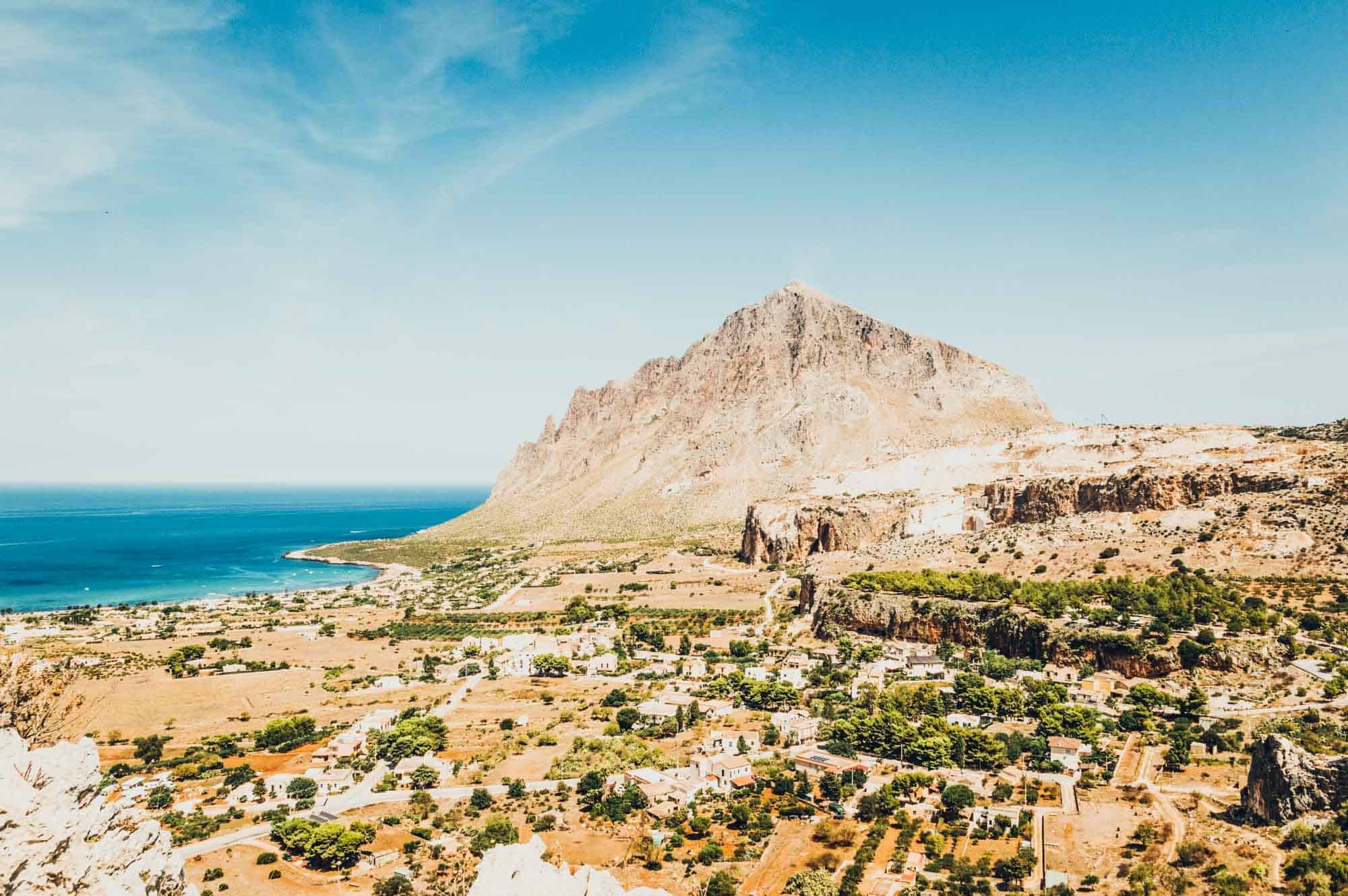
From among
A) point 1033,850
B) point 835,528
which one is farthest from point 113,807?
point 835,528

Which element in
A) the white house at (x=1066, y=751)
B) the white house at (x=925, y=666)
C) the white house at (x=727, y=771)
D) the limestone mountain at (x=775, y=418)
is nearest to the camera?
the white house at (x=1066, y=751)

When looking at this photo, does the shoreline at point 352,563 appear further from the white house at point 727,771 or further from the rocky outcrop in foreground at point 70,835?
the rocky outcrop in foreground at point 70,835

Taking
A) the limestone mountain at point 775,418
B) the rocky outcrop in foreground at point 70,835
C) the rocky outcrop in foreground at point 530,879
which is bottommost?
the rocky outcrop in foreground at point 530,879

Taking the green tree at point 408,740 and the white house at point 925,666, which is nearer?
the green tree at point 408,740

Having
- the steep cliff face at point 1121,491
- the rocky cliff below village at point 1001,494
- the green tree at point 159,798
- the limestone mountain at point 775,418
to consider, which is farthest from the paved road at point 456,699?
the limestone mountain at point 775,418

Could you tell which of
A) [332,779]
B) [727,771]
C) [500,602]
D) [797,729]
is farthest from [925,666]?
[500,602]

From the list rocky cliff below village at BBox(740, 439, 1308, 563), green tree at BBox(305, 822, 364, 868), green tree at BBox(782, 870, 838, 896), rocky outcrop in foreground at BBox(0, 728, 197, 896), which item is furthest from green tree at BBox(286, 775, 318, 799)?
rocky cliff below village at BBox(740, 439, 1308, 563)

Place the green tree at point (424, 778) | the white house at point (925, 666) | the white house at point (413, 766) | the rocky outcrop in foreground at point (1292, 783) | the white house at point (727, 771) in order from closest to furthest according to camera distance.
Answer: the rocky outcrop in foreground at point (1292, 783) < the white house at point (727, 771) < the green tree at point (424, 778) < the white house at point (413, 766) < the white house at point (925, 666)

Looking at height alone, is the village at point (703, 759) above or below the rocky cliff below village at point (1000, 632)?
below
